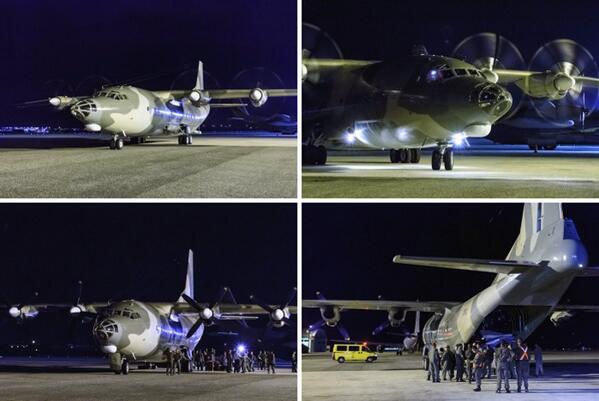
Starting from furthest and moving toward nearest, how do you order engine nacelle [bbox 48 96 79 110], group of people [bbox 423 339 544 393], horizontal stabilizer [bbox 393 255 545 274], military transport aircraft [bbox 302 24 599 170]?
1. engine nacelle [bbox 48 96 79 110]
2. group of people [bbox 423 339 544 393]
3. military transport aircraft [bbox 302 24 599 170]
4. horizontal stabilizer [bbox 393 255 545 274]

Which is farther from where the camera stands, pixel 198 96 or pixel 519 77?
pixel 198 96

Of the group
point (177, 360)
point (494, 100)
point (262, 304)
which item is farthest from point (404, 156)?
point (177, 360)

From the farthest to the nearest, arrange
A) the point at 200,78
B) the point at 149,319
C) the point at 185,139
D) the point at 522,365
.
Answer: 1. the point at 149,319
2. the point at 185,139
3. the point at 200,78
4. the point at 522,365

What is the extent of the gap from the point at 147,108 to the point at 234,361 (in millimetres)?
2810

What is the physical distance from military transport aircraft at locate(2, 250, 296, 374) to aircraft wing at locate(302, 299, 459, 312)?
1.18 ft

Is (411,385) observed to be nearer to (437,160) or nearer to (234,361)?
(437,160)

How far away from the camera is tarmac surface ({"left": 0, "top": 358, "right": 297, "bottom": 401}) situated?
17.3 ft

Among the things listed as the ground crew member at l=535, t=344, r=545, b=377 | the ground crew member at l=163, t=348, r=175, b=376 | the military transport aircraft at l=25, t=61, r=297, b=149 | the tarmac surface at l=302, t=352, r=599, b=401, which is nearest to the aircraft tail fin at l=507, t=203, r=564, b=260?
the tarmac surface at l=302, t=352, r=599, b=401

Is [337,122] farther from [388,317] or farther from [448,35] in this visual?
[388,317]

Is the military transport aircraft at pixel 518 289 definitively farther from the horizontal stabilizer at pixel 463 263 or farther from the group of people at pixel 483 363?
the group of people at pixel 483 363

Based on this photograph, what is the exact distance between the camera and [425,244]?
18.8ft

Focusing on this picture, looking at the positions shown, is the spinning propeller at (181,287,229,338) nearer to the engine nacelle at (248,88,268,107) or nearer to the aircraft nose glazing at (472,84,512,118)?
the engine nacelle at (248,88,268,107)

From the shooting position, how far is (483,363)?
5719 mm

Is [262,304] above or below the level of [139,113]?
below
